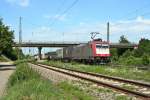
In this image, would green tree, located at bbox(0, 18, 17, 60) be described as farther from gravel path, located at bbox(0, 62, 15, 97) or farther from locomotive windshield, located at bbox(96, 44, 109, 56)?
locomotive windshield, located at bbox(96, 44, 109, 56)

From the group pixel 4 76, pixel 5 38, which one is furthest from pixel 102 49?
pixel 4 76

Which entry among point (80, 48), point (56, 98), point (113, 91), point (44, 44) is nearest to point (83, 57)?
point (80, 48)

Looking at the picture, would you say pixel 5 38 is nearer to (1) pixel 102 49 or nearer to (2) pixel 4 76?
(1) pixel 102 49

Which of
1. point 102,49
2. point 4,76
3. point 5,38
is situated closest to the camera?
point 4,76

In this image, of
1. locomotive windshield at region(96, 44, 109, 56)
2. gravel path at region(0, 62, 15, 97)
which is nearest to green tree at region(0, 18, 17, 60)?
gravel path at region(0, 62, 15, 97)

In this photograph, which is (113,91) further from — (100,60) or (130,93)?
(100,60)

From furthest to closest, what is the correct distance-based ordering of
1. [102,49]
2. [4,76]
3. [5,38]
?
[5,38], [102,49], [4,76]

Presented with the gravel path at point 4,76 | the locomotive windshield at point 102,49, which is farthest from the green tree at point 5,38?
the locomotive windshield at point 102,49

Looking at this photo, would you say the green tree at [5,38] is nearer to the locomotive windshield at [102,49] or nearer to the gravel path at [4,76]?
the gravel path at [4,76]

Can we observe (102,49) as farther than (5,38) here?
No

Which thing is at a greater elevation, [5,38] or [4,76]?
[5,38]

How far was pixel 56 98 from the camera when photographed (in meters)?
12.6

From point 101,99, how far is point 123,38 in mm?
162264

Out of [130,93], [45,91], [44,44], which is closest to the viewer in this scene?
[45,91]
